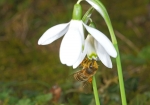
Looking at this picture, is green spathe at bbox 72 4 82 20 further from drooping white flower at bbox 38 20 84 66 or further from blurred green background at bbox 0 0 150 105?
blurred green background at bbox 0 0 150 105

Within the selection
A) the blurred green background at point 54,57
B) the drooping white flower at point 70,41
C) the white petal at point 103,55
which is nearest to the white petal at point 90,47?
the white petal at point 103,55

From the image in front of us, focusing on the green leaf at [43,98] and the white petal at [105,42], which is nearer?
the white petal at [105,42]

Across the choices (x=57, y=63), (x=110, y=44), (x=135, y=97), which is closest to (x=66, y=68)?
(x=57, y=63)

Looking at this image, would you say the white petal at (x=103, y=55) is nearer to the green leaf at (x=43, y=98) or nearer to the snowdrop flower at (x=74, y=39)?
the snowdrop flower at (x=74, y=39)

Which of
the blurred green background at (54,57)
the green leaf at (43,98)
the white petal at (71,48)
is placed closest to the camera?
the white petal at (71,48)

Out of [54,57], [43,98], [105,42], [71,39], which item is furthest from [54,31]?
[54,57]

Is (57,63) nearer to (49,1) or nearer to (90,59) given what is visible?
(49,1)
